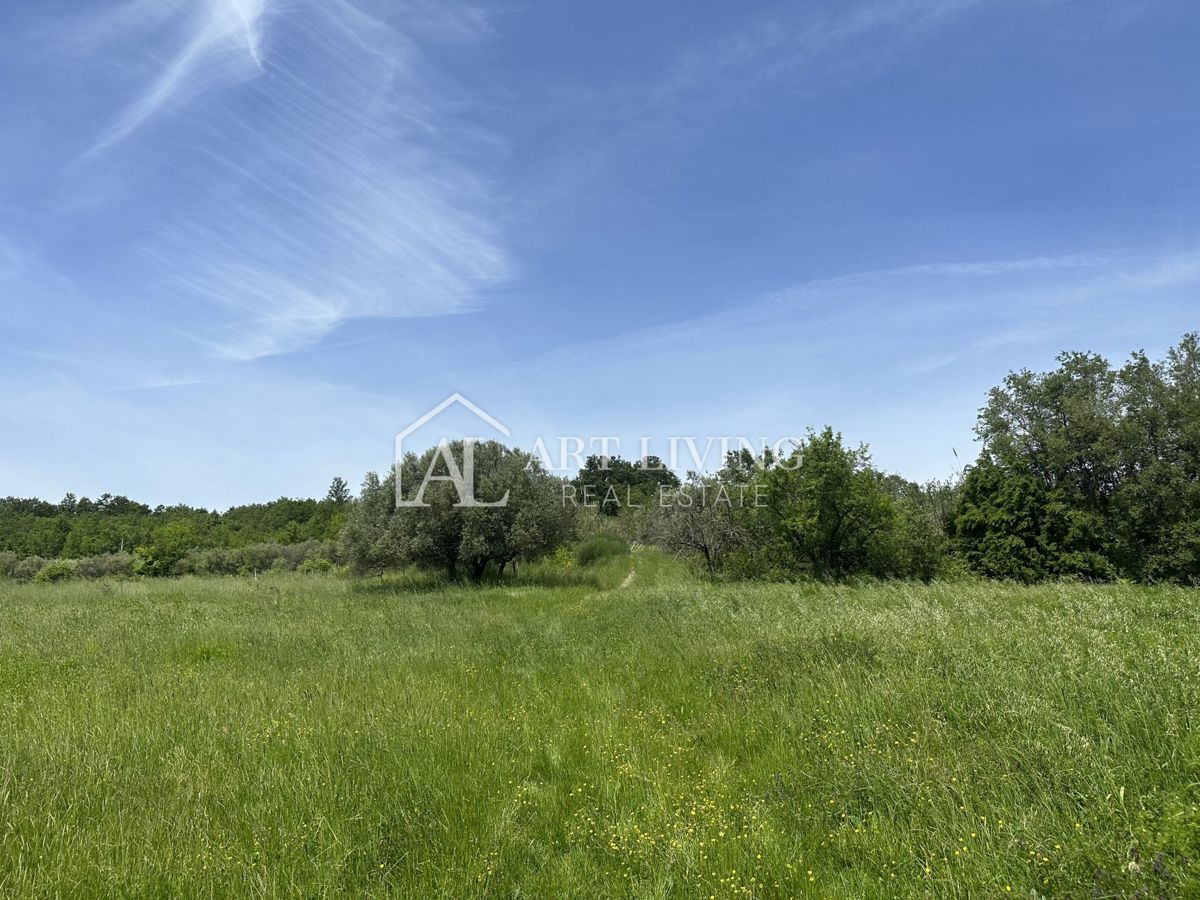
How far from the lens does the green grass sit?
3549 millimetres

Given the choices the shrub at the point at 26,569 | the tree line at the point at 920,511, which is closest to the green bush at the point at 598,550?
the tree line at the point at 920,511

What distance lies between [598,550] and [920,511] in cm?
2328

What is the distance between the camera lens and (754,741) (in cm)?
575

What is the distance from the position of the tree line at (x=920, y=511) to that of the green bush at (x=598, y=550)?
295 inches

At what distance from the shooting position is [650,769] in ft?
17.3

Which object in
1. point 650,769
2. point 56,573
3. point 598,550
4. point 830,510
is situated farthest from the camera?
point 598,550

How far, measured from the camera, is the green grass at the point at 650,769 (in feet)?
11.6

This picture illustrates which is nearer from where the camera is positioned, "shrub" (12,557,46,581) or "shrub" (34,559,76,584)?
"shrub" (34,559,76,584)

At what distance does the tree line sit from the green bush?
7.49 metres

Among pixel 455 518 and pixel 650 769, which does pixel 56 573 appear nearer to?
pixel 455 518

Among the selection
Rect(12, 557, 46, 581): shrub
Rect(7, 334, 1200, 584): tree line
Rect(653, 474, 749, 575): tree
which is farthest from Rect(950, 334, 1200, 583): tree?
Rect(12, 557, 46, 581): shrub

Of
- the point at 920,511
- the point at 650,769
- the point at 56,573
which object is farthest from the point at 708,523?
the point at 56,573

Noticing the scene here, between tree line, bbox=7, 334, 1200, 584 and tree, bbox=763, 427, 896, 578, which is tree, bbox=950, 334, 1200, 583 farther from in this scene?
tree, bbox=763, 427, 896, 578

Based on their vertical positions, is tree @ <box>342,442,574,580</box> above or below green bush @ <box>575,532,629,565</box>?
above
